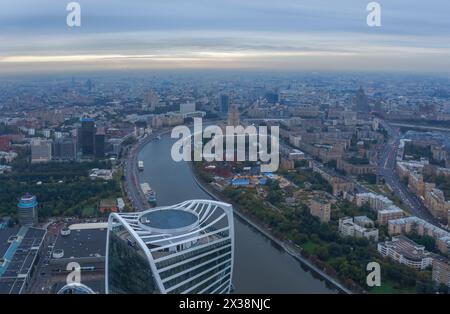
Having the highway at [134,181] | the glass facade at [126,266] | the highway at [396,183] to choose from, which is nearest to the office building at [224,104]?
the highway at [134,181]

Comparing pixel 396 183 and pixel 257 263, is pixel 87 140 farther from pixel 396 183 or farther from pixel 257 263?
pixel 257 263

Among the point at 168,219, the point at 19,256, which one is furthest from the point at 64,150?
the point at 168,219

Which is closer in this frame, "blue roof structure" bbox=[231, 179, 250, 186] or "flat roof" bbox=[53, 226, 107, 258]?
"flat roof" bbox=[53, 226, 107, 258]

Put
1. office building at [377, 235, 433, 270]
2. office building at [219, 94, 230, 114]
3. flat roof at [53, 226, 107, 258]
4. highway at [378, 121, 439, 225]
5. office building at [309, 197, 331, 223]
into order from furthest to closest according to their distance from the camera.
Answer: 1. office building at [219, 94, 230, 114]
2. highway at [378, 121, 439, 225]
3. office building at [309, 197, 331, 223]
4. flat roof at [53, 226, 107, 258]
5. office building at [377, 235, 433, 270]

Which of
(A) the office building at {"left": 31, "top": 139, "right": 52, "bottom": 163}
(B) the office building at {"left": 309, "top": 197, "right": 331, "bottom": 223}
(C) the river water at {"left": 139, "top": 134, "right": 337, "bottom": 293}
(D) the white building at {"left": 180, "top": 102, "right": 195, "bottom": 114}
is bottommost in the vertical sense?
(C) the river water at {"left": 139, "top": 134, "right": 337, "bottom": 293}

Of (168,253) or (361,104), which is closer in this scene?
(168,253)

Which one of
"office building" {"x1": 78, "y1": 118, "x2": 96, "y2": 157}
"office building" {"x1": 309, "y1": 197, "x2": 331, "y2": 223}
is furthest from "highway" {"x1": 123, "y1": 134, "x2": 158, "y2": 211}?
"office building" {"x1": 309, "y1": 197, "x2": 331, "y2": 223}

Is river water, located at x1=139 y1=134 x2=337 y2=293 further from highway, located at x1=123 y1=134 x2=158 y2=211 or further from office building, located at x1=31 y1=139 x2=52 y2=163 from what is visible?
office building, located at x1=31 y1=139 x2=52 y2=163
